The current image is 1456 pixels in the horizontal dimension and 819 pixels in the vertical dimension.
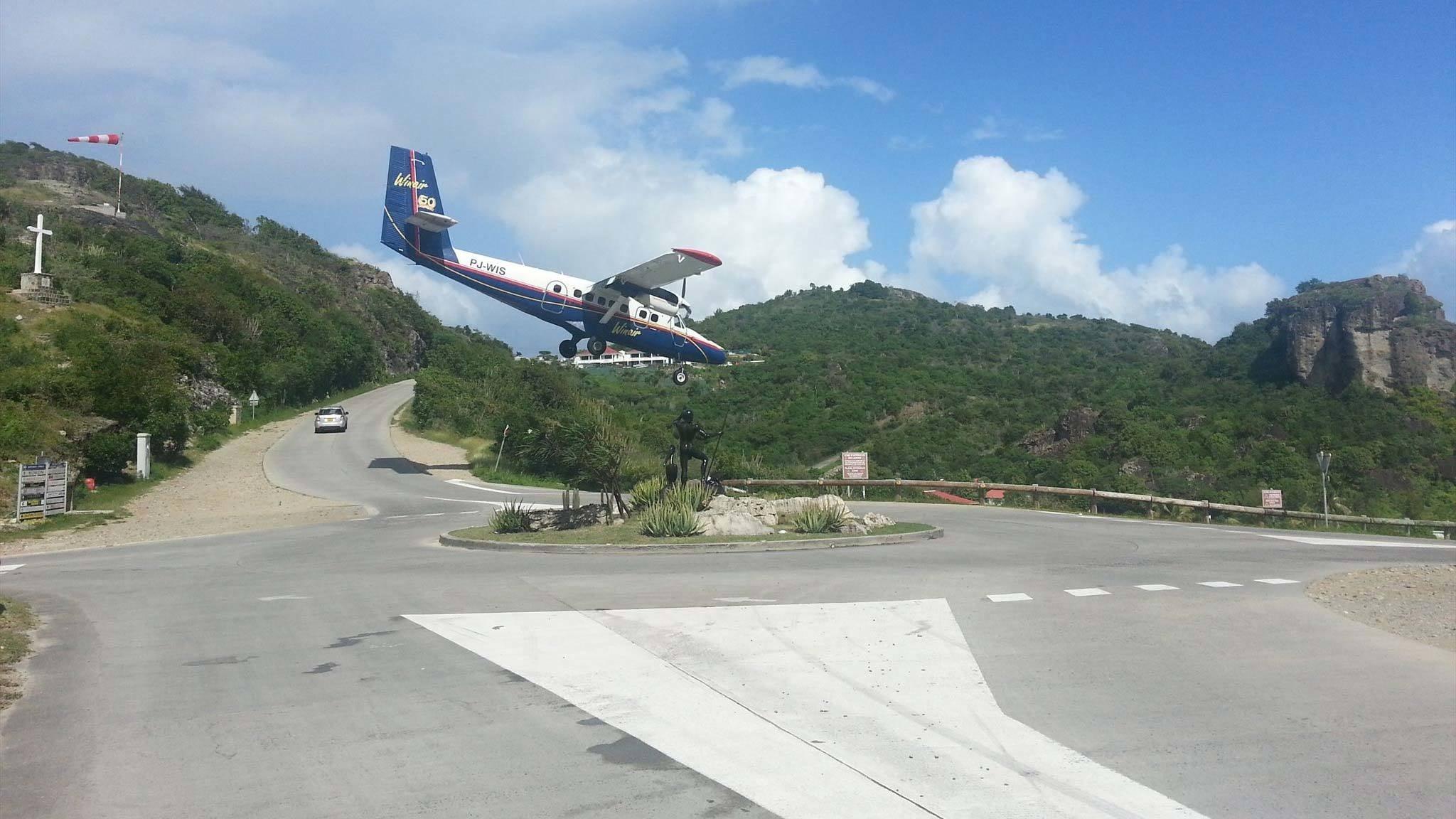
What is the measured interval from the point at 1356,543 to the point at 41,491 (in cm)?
2871

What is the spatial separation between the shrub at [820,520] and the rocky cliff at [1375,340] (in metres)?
46.3

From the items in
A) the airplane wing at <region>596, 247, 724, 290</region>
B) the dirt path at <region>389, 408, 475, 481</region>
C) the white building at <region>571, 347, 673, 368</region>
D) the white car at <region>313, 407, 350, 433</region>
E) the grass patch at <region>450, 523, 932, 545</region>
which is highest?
the airplane wing at <region>596, 247, 724, 290</region>

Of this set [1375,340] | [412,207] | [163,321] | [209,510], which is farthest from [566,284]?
[1375,340]

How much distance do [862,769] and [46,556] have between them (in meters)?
17.9

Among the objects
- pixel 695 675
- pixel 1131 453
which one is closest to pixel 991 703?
pixel 695 675

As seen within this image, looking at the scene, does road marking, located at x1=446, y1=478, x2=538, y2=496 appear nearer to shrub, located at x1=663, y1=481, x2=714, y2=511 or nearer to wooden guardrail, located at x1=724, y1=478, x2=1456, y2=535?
wooden guardrail, located at x1=724, y1=478, x2=1456, y2=535

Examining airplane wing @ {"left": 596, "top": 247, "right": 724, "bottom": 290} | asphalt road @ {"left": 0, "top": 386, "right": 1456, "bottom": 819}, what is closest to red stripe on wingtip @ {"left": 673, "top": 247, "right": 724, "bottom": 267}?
airplane wing @ {"left": 596, "top": 247, "right": 724, "bottom": 290}

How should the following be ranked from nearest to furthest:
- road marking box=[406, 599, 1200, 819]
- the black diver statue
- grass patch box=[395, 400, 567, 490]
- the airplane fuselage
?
road marking box=[406, 599, 1200, 819] → the black diver statue → the airplane fuselage → grass patch box=[395, 400, 567, 490]

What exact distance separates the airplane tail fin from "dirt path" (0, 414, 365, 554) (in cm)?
727

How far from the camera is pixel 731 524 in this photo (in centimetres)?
1769

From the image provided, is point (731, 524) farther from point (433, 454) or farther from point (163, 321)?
point (163, 321)

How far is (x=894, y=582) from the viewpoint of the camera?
12.1 metres

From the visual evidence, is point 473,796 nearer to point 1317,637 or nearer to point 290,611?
point 290,611

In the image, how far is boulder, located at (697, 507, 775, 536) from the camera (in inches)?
683
